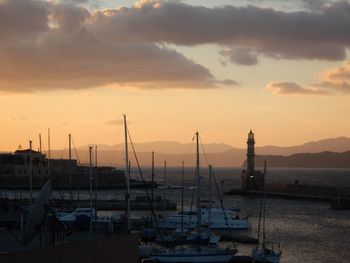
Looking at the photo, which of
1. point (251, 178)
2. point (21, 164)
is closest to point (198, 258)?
point (251, 178)

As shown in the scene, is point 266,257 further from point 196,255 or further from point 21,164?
point 21,164

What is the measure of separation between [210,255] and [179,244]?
7.05 meters

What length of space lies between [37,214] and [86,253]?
1.09 m

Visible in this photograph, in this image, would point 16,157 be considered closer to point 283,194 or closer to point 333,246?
point 283,194

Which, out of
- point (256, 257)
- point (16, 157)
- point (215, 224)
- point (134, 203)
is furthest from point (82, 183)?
point (256, 257)

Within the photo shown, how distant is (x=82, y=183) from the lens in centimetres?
14700

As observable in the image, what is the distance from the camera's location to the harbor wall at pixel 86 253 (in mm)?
9727

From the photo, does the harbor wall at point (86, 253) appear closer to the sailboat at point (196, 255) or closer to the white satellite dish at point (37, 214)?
the white satellite dish at point (37, 214)

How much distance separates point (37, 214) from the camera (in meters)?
11.7

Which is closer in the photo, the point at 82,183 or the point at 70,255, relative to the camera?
the point at 70,255

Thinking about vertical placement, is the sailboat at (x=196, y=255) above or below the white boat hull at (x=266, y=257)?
above

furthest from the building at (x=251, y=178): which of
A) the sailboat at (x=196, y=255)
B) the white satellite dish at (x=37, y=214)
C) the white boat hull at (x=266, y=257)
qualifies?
the white satellite dish at (x=37, y=214)

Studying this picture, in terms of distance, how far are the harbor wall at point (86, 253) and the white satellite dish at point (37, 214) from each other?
0.96 meters

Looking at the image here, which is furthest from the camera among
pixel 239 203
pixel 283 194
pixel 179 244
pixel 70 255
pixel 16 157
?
pixel 16 157
